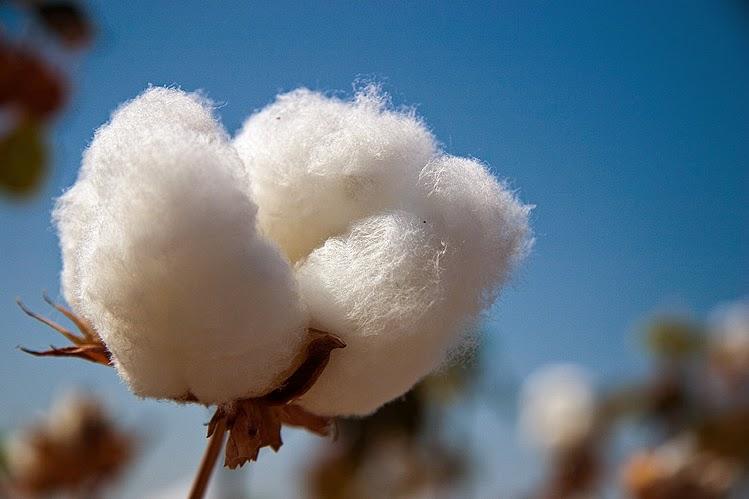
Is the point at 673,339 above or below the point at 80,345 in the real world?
above

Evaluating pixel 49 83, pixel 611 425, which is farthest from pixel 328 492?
pixel 49 83

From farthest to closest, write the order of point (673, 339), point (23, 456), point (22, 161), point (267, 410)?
point (673, 339) → point (23, 456) → point (22, 161) → point (267, 410)

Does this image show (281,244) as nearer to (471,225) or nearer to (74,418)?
(471,225)

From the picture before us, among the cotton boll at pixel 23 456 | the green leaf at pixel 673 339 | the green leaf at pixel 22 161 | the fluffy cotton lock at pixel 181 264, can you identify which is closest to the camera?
the fluffy cotton lock at pixel 181 264

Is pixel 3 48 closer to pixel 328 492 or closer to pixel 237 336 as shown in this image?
pixel 237 336

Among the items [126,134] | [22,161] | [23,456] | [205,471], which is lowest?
[205,471]

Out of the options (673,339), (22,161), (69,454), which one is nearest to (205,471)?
(22,161)

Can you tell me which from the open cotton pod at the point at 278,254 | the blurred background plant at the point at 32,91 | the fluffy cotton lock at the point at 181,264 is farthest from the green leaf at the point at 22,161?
the fluffy cotton lock at the point at 181,264

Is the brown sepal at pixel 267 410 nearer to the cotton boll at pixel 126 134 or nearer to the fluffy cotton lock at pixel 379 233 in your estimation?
the fluffy cotton lock at pixel 379 233
